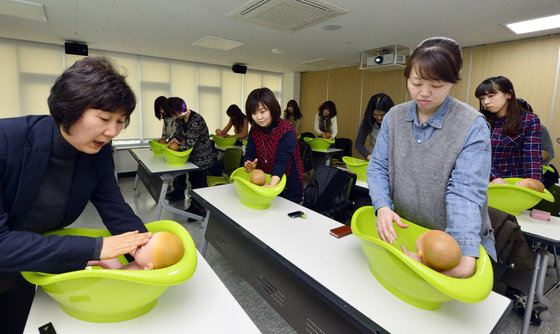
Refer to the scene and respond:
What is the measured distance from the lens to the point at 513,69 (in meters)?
4.44

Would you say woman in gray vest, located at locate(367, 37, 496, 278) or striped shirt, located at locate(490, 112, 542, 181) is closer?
woman in gray vest, located at locate(367, 37, 496, 278)

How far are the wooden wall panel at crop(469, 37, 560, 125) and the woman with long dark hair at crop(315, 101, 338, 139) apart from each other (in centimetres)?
262

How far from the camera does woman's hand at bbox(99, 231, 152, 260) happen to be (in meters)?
0.78

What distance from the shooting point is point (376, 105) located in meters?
Answer: 3.02

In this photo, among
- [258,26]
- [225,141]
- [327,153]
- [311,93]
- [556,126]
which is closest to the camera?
[258,26]

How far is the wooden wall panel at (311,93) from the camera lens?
7723 mm

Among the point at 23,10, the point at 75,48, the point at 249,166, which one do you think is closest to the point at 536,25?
the point at 249,166

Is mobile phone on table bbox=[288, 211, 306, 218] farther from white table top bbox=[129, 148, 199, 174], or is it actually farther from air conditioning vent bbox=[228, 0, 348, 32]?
air conditioning vent bbox=[228, 0, 348, 32]

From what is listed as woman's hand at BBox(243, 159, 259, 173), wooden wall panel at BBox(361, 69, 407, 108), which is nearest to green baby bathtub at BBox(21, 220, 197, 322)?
woman's hand at BBox(243, 159, 259, 173)

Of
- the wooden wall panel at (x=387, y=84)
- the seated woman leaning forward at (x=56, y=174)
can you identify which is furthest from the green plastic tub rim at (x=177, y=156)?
the wooden wall panel at (x=387, y=84)

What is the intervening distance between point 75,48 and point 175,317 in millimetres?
5912

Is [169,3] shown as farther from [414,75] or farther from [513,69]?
[513,69]

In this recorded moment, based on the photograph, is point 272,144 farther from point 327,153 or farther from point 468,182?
point 327,153

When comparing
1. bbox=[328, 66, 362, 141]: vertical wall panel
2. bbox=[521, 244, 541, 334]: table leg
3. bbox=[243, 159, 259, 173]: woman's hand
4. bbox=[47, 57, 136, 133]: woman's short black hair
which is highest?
bbox=[328, 66, 362, 141]: vertical wall panel
